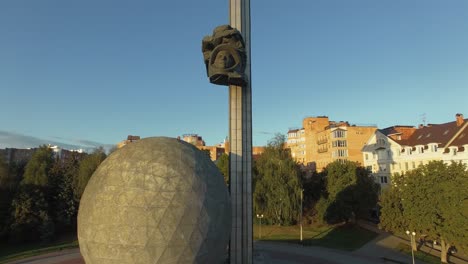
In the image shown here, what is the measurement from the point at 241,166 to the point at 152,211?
9.70 meters

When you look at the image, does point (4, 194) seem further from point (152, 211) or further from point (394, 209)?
point (394, 209)

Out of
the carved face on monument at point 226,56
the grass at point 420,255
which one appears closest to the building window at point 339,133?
the grass at point 420,255

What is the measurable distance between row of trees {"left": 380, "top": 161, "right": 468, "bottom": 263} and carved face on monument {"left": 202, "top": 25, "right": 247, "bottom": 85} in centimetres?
2177

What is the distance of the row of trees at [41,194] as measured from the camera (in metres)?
42.0

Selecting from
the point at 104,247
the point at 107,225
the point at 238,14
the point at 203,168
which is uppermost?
the point at 238,14

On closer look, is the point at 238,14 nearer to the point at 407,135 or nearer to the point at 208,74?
the point at 208,74

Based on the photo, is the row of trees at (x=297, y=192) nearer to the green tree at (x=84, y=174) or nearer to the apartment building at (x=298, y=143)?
the green tree at (x=84, y=174)

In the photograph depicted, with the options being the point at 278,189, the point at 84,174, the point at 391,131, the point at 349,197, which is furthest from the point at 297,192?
the point at 84,174

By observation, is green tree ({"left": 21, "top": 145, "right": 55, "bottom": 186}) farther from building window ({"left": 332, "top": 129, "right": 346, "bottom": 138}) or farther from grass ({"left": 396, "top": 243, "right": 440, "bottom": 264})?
building window ({"left": 332, "top": 129, "right": 346, "bottom": 138})

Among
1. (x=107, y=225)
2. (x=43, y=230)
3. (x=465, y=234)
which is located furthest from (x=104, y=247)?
(x=43, y=230)

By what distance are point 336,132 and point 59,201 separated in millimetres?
54783

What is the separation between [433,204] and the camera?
103 ft

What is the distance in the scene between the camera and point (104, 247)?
551 inches

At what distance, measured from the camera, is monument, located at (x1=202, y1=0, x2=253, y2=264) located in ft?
71.5
